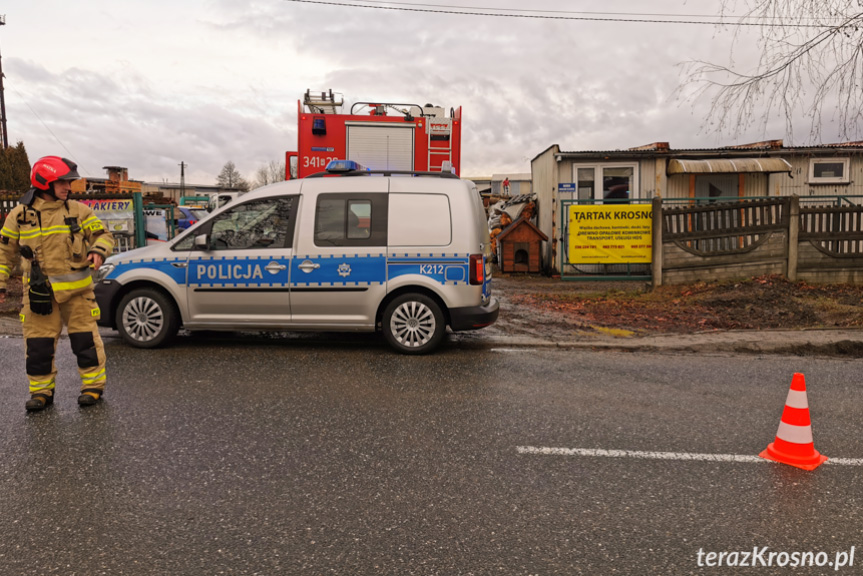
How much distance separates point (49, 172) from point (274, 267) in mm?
2773

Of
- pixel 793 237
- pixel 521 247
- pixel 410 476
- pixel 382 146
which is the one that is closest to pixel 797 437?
pixel 410 476

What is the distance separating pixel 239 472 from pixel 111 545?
93 centimetres

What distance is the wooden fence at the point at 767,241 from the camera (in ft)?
40.8

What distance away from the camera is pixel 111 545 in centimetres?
303

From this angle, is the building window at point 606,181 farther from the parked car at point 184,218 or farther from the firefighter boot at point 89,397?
the firefighter boot at point 89,397

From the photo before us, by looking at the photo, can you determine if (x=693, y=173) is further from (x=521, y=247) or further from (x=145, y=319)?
(x=145, y=319)

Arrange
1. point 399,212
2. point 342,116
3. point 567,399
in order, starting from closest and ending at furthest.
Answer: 1. point 567,399
2. point 399,212
3. point 342,116

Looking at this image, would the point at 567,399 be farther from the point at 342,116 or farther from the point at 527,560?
the point at 342,116

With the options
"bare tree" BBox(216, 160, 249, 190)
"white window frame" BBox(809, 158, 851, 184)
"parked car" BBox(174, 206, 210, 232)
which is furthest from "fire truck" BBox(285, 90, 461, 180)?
"bare tree" BBox(216, 160, 249, 190)

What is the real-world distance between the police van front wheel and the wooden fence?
694 cm

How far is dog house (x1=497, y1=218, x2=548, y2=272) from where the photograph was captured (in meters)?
16.8

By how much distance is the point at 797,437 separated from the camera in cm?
416

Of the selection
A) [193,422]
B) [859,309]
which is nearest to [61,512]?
[193,422]

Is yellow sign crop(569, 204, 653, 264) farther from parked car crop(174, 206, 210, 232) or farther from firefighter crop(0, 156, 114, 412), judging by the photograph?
parked car crop(174, 206, 210, 232)
